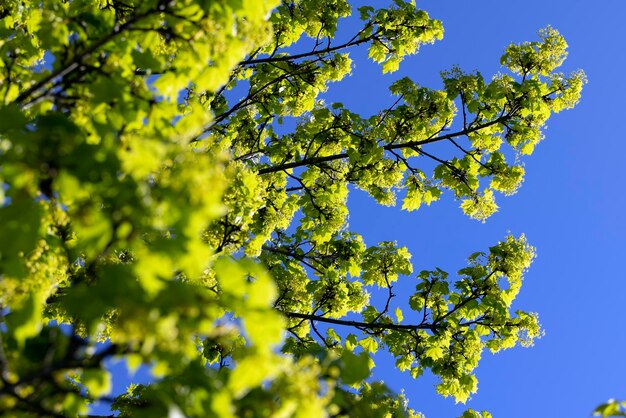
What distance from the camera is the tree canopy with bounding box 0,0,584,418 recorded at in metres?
2.47

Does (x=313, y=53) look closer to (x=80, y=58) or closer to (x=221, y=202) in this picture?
(x=221, y=202)

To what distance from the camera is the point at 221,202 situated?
672cm

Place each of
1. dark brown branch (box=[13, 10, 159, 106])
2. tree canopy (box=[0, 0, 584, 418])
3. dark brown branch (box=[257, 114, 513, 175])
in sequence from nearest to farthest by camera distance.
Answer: tree canopy (box=[0, 0, 584, 418]) < dark brown branch (box=[13, 10, 159, 106]) < dark brown branch (box=[257, 114, 513, 175])

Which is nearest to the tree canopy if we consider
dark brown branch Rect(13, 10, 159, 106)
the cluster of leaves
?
dark brown branch Rect(13, 10, 159, 106)

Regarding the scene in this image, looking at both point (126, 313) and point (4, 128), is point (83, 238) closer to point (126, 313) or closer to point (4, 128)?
point (126, 313)

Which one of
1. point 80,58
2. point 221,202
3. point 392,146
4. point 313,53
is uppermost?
point 313,53

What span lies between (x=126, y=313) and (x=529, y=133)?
1095 cm

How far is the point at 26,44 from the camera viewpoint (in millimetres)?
5281

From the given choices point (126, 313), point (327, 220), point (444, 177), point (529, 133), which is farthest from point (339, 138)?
point (126, 313)

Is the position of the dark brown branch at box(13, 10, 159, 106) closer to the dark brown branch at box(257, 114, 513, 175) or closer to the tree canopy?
the tree canopy

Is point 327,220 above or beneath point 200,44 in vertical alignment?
above

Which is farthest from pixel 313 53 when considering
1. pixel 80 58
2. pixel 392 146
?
pixel 80 58

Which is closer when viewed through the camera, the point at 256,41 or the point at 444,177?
the point at 256,41

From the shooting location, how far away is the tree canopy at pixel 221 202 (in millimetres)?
2471
